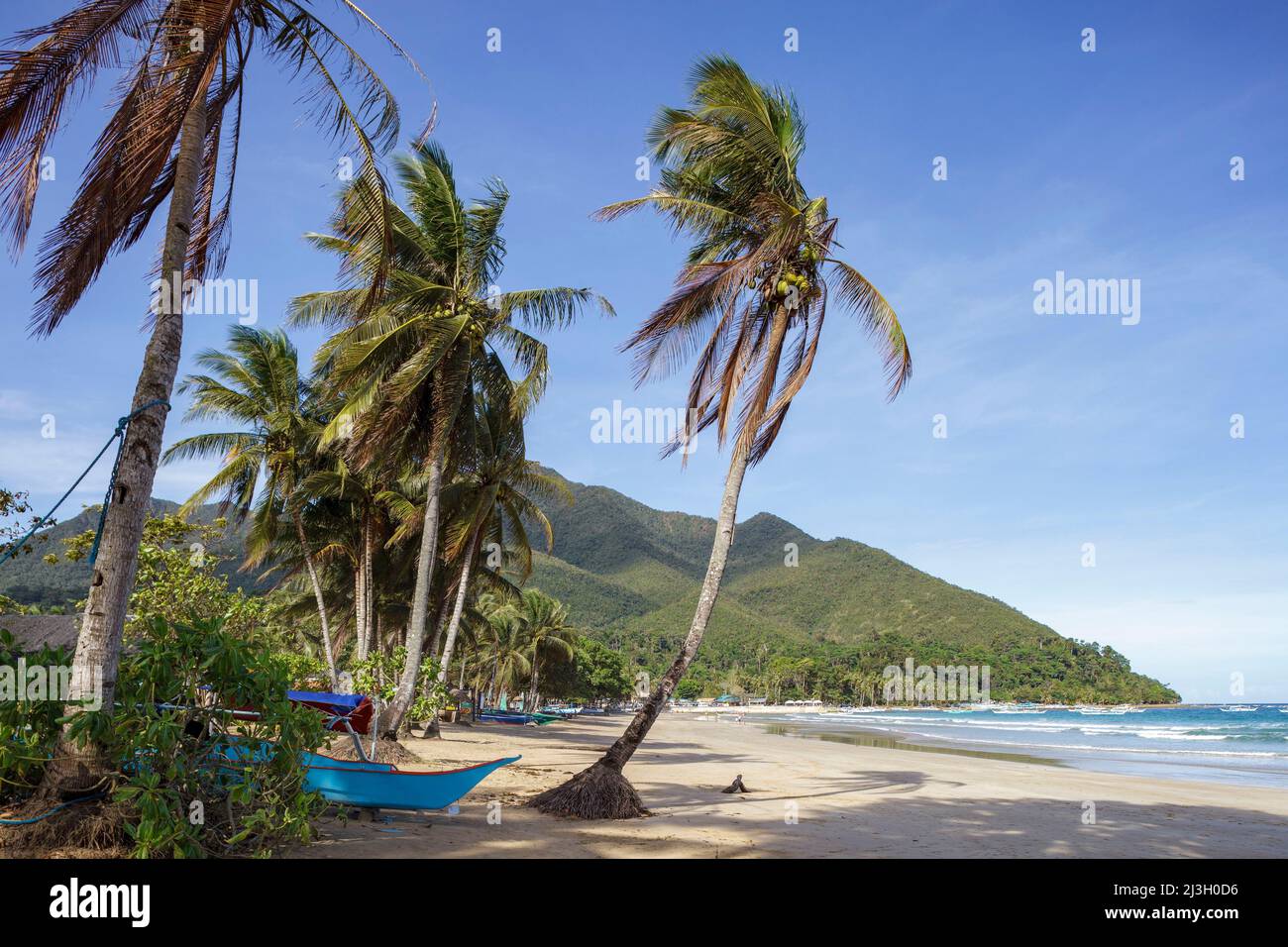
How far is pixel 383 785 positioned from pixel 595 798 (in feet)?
9.52

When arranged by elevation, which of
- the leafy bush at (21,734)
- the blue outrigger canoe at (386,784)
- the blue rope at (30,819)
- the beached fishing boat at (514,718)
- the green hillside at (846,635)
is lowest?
the green hillside at (846,635)

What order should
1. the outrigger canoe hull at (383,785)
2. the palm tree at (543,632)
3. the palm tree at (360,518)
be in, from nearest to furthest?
the outrigger canoe hull at (383,785), the palm tree at (360,518), the palm tree at (543,632)

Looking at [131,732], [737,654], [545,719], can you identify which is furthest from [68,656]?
[737,654]

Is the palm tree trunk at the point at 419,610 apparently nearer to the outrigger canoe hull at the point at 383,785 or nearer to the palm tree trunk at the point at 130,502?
the outrigger canoe hull at the point at 383,785

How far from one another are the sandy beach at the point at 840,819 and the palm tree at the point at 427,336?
6.17 m

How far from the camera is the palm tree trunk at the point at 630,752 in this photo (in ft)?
34.9

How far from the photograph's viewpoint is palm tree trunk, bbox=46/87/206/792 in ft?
20.5

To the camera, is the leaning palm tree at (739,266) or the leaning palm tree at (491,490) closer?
the leaning palm tree at (739,266)

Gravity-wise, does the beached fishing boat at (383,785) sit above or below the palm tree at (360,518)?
below

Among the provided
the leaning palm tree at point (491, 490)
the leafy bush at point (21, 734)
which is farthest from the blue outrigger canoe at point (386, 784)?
the leaning palm tree at point (491, 490)

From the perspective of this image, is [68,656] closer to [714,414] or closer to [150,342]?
[150,342]

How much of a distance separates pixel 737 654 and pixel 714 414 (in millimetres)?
152863

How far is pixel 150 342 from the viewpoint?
7.16 m

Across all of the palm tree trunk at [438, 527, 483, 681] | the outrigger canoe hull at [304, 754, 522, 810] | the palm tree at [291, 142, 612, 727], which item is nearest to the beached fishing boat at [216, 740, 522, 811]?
the outrigger canoe hull at [304, 754, 522, 810]
